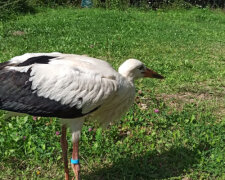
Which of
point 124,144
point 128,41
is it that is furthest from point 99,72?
point 128,41

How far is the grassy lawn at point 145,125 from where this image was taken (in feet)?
10.8

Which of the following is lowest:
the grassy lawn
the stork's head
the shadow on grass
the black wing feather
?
the shadow on grass

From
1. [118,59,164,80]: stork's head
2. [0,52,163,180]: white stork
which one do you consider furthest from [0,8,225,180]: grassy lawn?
[118,59,164,80]: stork's head

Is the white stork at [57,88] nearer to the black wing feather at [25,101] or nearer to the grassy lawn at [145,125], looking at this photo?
the black wing feather at [25,101]

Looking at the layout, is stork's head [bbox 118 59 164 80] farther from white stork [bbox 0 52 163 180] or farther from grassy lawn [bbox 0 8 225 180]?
grassy lawn [bbox 0 8 225 180]

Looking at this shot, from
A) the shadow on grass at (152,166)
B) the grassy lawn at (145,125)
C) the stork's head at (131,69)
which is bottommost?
the shadow on grass at (152,166)

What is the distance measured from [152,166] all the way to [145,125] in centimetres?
74

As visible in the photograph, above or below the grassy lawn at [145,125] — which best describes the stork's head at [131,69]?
above

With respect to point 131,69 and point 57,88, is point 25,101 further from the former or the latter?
point 131,69

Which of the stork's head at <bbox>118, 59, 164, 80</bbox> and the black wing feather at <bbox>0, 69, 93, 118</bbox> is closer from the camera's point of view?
the black wing feather at <bbox>0, 69, 93, 118</bbox>

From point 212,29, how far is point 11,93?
8842 mm

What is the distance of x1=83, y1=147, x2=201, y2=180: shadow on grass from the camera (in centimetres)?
323

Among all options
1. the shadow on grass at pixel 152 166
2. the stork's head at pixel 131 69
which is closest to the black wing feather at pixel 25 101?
the stork's head at pixel 131 69

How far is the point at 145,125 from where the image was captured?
3.99m
